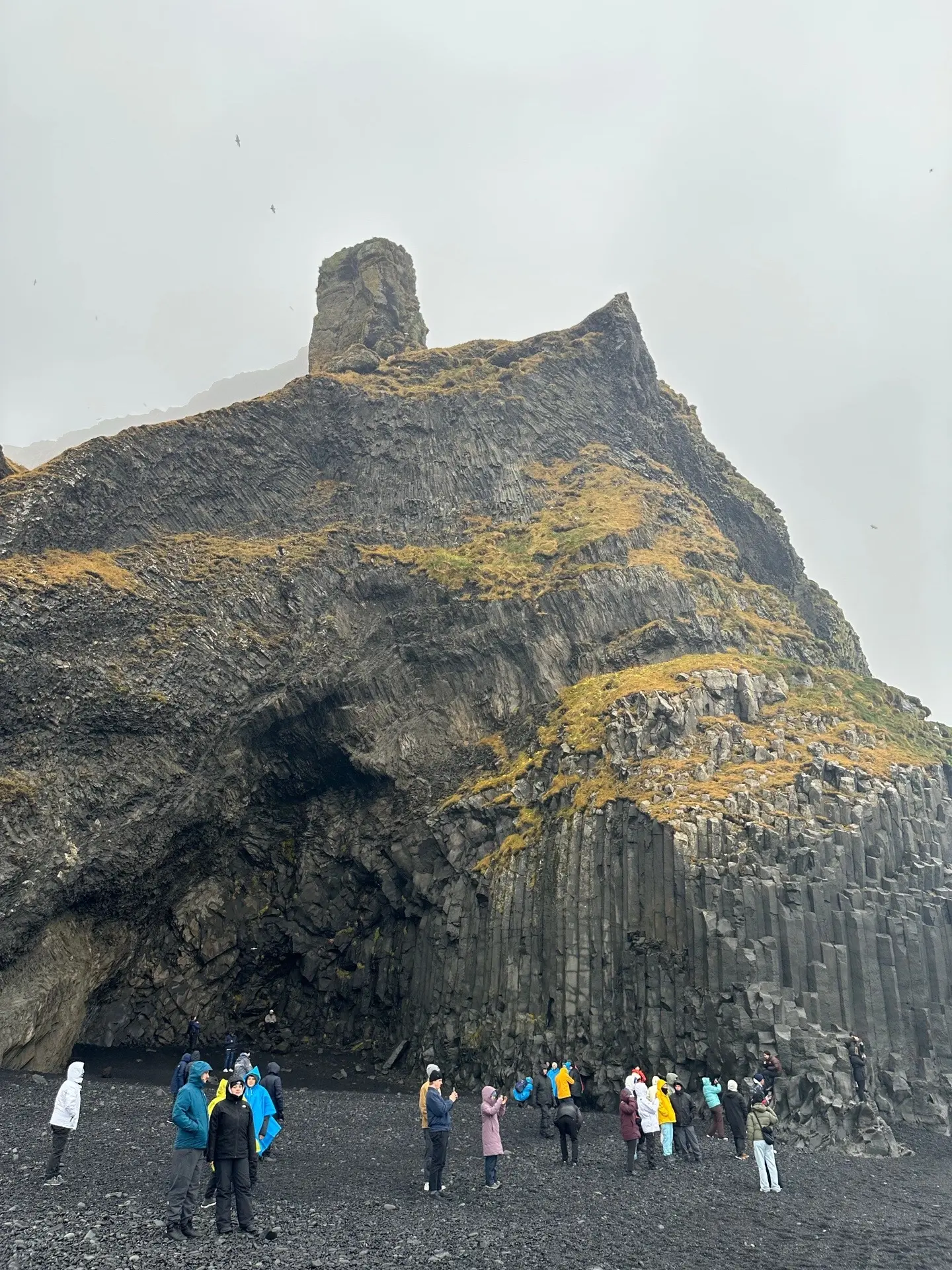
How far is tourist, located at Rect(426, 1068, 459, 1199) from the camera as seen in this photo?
43.3ft

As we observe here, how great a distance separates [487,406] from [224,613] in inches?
900

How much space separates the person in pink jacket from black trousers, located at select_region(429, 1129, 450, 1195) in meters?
0.72

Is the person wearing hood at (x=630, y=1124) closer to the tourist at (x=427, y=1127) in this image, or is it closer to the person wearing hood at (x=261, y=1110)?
the tourist at (x=427, y=1127)

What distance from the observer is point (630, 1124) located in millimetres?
16750

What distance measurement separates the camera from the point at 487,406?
54.0 m

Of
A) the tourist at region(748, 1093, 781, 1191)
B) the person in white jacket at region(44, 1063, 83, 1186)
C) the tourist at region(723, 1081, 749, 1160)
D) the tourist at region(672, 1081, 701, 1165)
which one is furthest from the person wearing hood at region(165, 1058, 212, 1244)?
the tourist at region(723, 1081, 749, 1160)

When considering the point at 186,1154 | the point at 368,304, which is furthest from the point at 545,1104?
the point at 368,304

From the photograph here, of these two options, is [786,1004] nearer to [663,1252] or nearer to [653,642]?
[663,1252]

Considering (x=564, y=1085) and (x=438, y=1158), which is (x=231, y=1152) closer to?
(x=438, y=1158)

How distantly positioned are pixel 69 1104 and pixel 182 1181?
3.82 m

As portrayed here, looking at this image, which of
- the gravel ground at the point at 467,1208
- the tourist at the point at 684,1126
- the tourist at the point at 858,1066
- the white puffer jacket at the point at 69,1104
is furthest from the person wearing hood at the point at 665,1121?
the white puffer jacket at the point at 69,1104

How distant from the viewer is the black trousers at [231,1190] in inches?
414

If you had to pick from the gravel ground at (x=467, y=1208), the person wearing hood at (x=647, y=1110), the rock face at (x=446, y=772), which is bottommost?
the gravel ground at (x=467, y=1208)

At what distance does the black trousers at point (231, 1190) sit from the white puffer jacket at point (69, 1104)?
4071 millimetres
